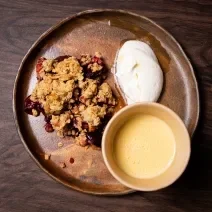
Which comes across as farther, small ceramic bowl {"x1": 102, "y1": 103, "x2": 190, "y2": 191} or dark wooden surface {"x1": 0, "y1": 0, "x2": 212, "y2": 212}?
dark wooden surface {"x1": 0, "y1": 0, "x2": 212, "y2": 212}

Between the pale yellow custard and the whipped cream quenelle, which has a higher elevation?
the whipped cream quenelle

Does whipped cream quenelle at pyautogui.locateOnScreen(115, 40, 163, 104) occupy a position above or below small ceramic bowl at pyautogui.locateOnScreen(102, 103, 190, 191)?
above

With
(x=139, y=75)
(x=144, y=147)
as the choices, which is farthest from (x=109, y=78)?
(x=144, y=147)

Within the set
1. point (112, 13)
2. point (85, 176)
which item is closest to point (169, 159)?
point (85, 176)

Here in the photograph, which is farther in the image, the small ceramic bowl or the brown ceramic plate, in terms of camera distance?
the brown ceramic plate

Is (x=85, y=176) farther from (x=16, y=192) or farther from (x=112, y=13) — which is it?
(x=112, y=13)
